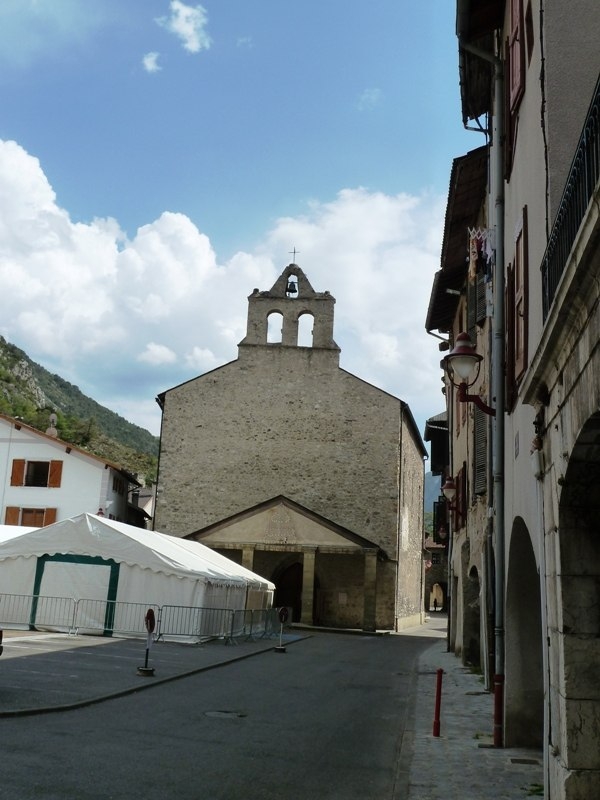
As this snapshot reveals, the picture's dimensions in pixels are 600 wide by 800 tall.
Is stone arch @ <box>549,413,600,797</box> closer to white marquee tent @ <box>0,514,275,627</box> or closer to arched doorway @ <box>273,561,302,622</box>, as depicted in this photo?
white marquee tent @ <box>0,514,275,627</box>

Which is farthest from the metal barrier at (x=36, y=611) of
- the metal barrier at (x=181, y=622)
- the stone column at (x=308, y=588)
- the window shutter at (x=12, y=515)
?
the window shutter at (x=12, y=515)

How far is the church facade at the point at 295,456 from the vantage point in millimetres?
37656

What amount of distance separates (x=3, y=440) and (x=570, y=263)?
127 ft

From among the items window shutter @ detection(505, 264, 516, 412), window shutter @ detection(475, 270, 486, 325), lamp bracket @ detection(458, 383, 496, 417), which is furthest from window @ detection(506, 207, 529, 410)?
window shutter @ detection(475, 270, 486, 325)

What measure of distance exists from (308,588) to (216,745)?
26260 mm

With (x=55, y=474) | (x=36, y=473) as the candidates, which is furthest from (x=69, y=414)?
(x=55, y=474)

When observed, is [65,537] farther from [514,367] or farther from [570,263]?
[570,263]

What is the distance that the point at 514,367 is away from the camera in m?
8.68

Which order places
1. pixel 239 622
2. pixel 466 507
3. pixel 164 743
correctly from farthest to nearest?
pixel 239 622 < pixel 466 507 < pixel 164 743

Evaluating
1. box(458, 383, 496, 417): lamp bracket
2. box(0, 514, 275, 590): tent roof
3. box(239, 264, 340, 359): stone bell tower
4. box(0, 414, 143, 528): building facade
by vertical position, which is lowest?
box(0, 514, 275, 590): tent roof

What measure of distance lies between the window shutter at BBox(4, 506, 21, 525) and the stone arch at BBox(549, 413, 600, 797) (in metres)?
35.4

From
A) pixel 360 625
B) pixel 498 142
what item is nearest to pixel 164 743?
pixel 498 142

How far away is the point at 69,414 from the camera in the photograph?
112m

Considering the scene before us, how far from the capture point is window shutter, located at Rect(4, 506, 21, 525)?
124 ft
